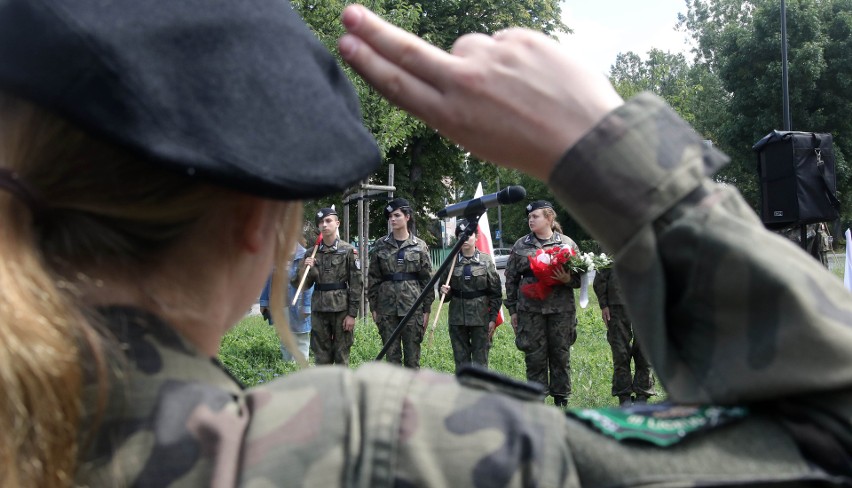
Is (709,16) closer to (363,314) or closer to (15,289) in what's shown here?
(363,314)

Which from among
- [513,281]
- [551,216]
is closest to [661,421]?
[513,281]

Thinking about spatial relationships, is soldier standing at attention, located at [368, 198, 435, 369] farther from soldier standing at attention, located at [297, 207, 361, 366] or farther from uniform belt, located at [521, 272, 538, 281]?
uniform belt, located at [521, 272, 538, 281]

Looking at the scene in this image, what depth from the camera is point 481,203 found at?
3.16 meters

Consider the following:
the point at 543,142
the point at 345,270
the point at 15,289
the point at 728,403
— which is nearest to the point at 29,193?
the point at 15,289

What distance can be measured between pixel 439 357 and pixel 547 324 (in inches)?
109

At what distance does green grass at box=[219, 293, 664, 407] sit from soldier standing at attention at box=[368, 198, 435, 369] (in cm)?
49

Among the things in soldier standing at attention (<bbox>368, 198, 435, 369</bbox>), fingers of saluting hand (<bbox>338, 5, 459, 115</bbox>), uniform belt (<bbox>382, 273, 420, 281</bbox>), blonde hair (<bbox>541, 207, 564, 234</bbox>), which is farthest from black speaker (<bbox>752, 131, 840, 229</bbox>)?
fingers of saluting hand (<bbox>338, 5, 459, 115</bbox>)

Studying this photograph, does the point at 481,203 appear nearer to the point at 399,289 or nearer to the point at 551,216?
the point at 551,216

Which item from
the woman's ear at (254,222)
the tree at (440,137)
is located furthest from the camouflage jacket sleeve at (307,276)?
the tree at (440,137)

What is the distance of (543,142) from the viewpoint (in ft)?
2.75

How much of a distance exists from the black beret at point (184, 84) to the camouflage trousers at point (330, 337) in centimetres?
900

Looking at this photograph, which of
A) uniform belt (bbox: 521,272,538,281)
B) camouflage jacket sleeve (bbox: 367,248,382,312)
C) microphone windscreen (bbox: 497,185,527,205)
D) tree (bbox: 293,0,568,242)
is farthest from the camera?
tree (bbox: 293,0,568,242)

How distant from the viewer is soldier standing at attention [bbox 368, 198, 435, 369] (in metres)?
9.56

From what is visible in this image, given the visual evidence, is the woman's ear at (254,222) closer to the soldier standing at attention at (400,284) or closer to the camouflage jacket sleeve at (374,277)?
the soldier standing at attention at (400,284)
